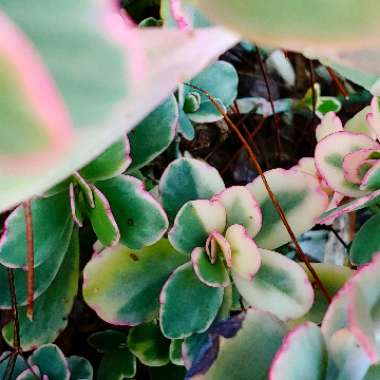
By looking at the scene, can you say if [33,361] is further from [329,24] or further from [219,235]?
[329,24]

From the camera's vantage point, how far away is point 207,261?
0.38 m

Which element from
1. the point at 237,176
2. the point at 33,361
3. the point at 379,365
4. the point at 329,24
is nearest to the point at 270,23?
the point at 329,24

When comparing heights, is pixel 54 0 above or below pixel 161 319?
above

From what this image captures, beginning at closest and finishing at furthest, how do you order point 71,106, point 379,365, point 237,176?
point 71,106
point 379,365
point 237,176

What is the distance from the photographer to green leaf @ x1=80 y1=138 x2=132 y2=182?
38cm

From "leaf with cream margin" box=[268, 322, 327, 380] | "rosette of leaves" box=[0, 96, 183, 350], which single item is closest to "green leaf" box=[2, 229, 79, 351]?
"rosette of leaves" box=[0, 96, 183, 350]

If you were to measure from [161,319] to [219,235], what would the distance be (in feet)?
0.20

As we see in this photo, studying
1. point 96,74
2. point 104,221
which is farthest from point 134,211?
point 96,74

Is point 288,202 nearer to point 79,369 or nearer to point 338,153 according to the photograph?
point 338,153

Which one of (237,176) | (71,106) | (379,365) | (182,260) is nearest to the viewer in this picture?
(71,106)

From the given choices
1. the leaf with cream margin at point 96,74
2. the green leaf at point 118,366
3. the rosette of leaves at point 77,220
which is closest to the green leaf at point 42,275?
the rosette of leaves at point 77,220

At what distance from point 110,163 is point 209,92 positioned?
0.63 ft

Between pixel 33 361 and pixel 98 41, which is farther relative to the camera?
pixel 33 361

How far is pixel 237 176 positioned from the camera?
742 mm
